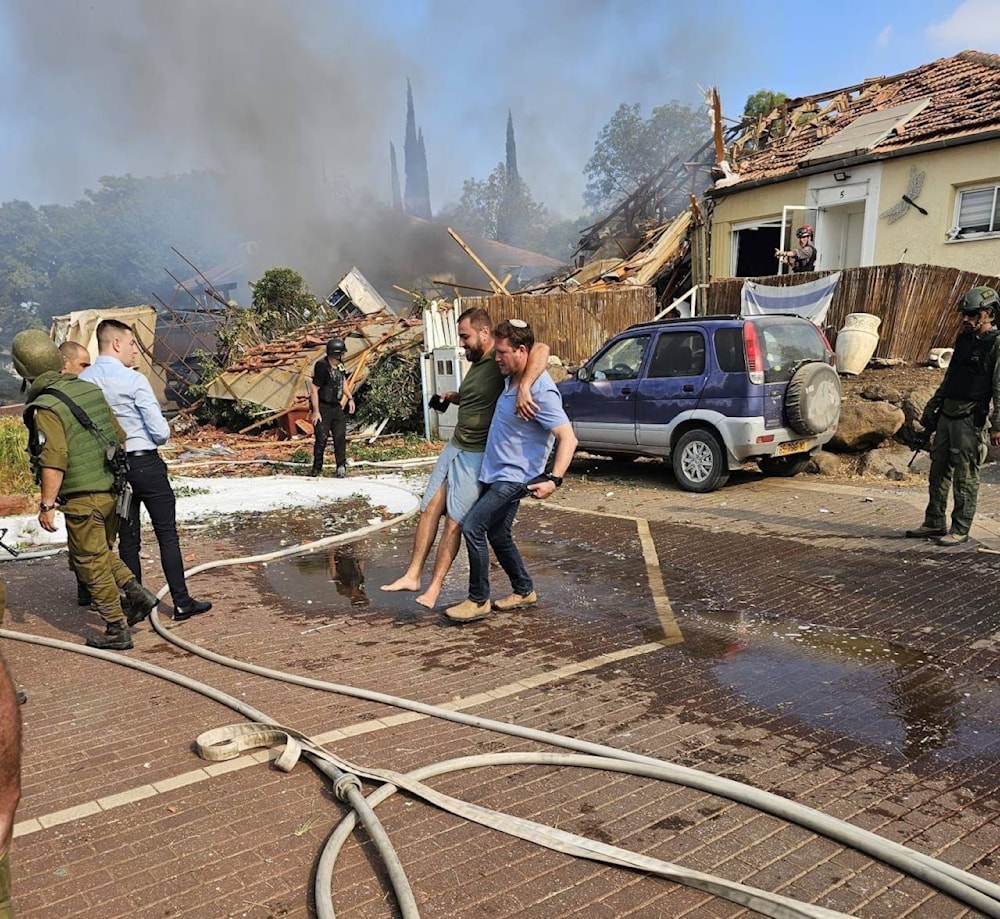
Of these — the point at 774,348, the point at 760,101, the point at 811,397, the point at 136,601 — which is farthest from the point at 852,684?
the point at 760,101

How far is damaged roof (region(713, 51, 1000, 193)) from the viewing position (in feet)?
46.5

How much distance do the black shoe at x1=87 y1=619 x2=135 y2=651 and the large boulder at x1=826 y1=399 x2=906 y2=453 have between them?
333 inches

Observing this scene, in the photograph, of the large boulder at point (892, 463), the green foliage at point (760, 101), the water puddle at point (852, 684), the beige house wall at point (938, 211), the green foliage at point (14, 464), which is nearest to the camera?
the water puddle at point (852, 684)

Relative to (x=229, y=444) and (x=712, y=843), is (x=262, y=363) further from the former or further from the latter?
(x=712, y=843)

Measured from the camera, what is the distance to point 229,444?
1565cm

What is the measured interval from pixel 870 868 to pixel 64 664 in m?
4.18

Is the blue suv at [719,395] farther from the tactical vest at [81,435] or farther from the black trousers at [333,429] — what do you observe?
the tactical vest at [81,435]

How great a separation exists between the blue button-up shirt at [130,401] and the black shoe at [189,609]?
107cm

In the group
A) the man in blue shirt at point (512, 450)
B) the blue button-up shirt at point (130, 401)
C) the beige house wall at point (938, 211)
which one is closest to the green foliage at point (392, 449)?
the blue button-up shirt at point (130, 401)

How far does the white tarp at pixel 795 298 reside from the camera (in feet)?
41.3

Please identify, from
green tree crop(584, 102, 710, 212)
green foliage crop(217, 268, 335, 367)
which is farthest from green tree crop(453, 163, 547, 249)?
green foliage crop(217, 268, 335, 367)

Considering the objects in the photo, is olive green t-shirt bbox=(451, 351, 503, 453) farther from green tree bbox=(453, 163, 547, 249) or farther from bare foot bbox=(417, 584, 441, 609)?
green tree bbox=(453, 163, 547, 249)

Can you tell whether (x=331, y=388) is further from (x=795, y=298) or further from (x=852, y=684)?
(x=852, y=684)

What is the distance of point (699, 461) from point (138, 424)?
6.04m
